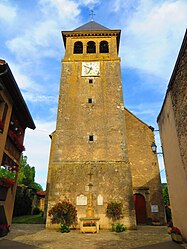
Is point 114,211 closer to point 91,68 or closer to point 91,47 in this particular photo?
point 91,68

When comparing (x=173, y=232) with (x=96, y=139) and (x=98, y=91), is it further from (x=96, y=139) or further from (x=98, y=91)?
(x=98, y=91)

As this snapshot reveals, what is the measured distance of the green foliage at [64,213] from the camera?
31.8 feet

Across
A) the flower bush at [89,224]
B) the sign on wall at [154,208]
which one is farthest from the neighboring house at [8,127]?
the sign on wall at [154,208]

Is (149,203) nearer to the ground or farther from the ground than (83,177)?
nearer to the ground

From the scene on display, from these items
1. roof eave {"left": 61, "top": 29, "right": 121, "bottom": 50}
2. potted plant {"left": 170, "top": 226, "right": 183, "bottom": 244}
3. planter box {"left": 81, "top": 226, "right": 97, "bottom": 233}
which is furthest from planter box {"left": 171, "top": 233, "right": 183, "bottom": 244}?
roof eave {"left": 61, "top": 29, "right": 121, "bottom": 50}

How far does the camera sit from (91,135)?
12.4m

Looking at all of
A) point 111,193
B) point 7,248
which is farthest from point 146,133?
point 7,248

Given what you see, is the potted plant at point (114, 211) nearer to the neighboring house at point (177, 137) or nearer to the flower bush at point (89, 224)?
the flower bush at point (89, 224)

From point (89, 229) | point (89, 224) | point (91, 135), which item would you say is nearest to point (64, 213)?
point (89, 224)

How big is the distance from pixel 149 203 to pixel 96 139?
5996 millimetres

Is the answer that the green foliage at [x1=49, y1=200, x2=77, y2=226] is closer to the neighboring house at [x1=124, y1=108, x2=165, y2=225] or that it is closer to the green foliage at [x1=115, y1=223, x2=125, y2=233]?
the green foliage at [x1=115, y1=223, x2=125, y2=233]

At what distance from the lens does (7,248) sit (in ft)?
18.3

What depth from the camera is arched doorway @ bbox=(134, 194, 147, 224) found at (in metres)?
13.0

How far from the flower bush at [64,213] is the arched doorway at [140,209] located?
17.7ft
